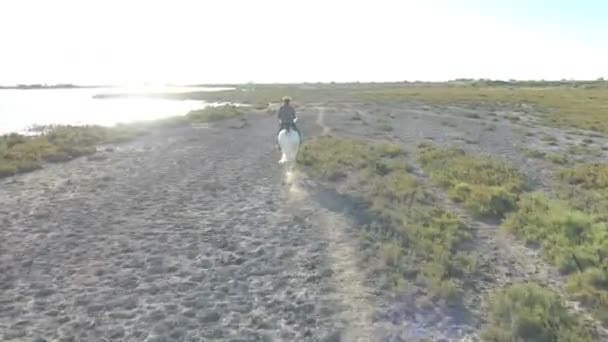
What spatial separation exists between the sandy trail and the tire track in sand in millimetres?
41

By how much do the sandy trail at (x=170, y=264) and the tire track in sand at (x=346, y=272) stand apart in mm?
41

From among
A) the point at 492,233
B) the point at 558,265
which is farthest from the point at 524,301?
the point at 492,233

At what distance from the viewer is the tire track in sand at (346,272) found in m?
8.53

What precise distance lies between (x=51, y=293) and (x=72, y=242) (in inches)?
129

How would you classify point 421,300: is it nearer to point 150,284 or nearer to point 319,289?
point 319,289

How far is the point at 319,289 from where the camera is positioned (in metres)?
9.98

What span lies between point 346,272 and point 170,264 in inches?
140

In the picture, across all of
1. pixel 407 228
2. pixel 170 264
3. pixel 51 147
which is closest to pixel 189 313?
pixel 170 264

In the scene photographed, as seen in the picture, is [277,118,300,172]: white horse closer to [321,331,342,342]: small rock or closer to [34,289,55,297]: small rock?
[34,289,55,297]: small rock

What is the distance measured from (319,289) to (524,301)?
350cm

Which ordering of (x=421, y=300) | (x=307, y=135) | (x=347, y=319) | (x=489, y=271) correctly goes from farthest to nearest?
(x=307, y=135)
(x=489, y=271)
(x=421, y=300)
(x=347, y=319)

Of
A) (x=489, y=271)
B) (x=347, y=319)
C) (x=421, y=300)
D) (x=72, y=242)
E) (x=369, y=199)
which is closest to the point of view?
(x=347, y=319)

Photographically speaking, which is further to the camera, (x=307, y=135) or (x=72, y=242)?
(x=307, y=135)

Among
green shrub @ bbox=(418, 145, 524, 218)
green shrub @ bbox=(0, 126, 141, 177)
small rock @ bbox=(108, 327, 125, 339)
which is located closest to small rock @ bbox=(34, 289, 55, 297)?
small rock @ bbox=(108, 327, 125, 339)
